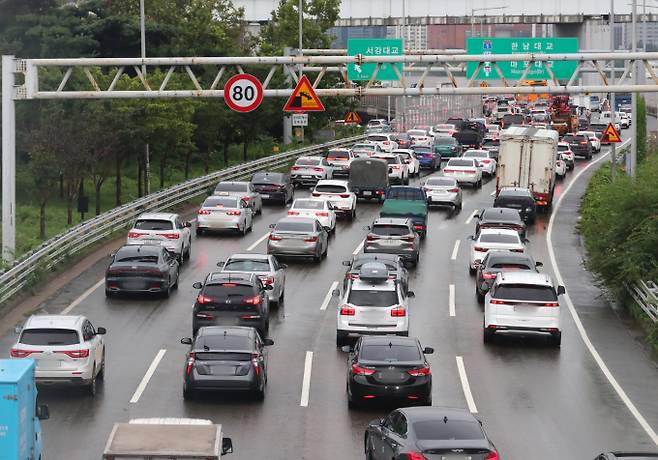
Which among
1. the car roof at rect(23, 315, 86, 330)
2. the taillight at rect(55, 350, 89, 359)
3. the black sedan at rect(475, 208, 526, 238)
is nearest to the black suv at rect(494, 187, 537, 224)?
the black sedan at rect(475, 208, 526, 238)

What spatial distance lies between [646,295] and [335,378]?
34.5ft

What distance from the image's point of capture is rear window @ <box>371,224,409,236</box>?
43469 millimetres

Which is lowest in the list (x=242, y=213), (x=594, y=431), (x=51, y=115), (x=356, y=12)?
(x=594, y=431)

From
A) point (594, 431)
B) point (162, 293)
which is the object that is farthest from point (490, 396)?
point (162, 293)

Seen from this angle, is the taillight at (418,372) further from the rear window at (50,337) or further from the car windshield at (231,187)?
the car windshield at (231,187)

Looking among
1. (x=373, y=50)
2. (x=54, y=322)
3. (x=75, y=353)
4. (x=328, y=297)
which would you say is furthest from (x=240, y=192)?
(x=75, y=353)

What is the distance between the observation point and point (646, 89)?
1587 inches

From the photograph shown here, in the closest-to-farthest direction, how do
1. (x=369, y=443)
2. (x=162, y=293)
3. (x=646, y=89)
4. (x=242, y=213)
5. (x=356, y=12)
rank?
(x=369, y=443) < (x=162, y=293) < (x=646, y=89) < (x=242, y=213) < (x=356, y=12)

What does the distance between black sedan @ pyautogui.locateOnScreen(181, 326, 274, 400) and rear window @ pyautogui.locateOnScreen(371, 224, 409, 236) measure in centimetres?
1764

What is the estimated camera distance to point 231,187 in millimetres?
55125

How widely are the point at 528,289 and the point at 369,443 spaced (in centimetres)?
1162

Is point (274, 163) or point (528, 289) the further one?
point (274, 163)

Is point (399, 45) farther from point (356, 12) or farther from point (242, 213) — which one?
point (356, 12)

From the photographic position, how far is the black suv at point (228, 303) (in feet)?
103
